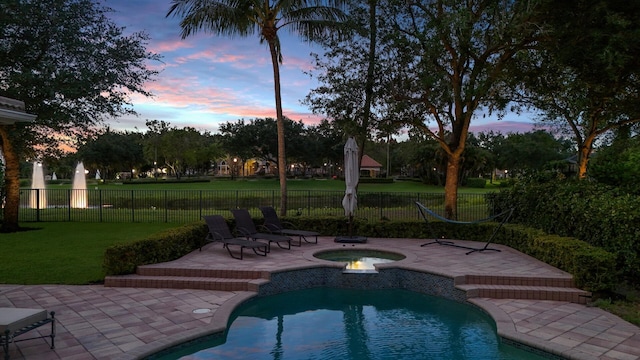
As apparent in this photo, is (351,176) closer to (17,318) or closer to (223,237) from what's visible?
(223,237)

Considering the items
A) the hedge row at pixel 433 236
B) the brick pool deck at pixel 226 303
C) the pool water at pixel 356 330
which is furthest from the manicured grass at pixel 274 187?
the pool water at pixel 356 330

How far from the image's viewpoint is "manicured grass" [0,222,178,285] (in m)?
8.12

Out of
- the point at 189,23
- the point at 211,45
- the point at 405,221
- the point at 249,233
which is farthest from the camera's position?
the point at 211,45

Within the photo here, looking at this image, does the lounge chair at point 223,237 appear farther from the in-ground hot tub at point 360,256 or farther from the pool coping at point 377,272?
the pool coping at point 377,272

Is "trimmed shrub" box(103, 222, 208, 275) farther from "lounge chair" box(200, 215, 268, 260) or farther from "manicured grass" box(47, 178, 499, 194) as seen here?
"manicured grass" box(47, 178, 499, 194)

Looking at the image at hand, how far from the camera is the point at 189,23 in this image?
13734 millimetres

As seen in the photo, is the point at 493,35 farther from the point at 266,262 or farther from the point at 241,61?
the point at 241,61

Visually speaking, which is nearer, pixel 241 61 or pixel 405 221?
pixel 405 221

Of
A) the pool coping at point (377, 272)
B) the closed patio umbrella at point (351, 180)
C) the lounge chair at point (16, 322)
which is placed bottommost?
the pool coping at point (377, 272)

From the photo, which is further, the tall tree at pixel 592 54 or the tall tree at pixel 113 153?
the tall tree at pixel 113 153

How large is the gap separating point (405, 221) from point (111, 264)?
808 cm

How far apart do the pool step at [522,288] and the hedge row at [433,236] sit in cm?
26

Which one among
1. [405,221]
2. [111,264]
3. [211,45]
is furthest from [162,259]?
[211,45]

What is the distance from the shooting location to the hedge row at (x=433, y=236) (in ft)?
23.3
